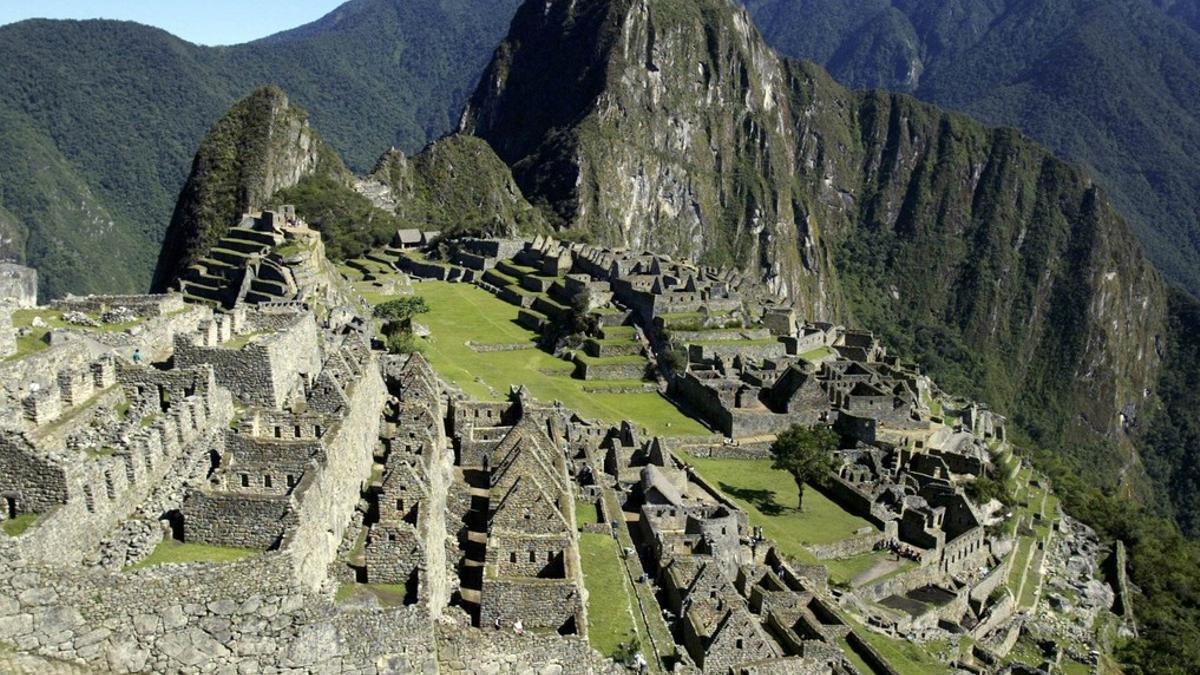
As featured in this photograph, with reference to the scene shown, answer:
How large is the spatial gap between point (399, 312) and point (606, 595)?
4406cm

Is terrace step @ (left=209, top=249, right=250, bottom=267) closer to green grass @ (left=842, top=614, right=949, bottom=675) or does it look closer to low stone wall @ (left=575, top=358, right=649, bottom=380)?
low stone wall @ (left=575, top=358, right=649, bottom=380)

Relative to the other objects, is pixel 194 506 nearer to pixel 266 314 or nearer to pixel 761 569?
pixel 266 314

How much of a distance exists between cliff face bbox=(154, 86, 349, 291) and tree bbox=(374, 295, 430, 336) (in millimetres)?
68819

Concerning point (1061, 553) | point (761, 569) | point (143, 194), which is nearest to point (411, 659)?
point (761, 569)

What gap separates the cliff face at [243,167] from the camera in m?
140

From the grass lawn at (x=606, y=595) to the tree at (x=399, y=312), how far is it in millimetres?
26965

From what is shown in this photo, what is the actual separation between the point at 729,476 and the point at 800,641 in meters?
19.1

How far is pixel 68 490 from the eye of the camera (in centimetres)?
1462

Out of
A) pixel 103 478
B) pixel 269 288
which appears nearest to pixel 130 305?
pixel 103 478

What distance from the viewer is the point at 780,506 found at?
4341 cm

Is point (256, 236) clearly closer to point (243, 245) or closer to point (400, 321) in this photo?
point (243, 245)

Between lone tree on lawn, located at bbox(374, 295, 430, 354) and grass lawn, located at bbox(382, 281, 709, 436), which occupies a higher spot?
lone tree on lawn, located at bbox(374, 295, 430, 354)

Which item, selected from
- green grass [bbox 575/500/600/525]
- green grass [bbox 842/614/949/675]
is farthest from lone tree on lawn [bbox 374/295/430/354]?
green grass [bbox 842/614/949/675]

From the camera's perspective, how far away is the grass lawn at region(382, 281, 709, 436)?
50.6m
